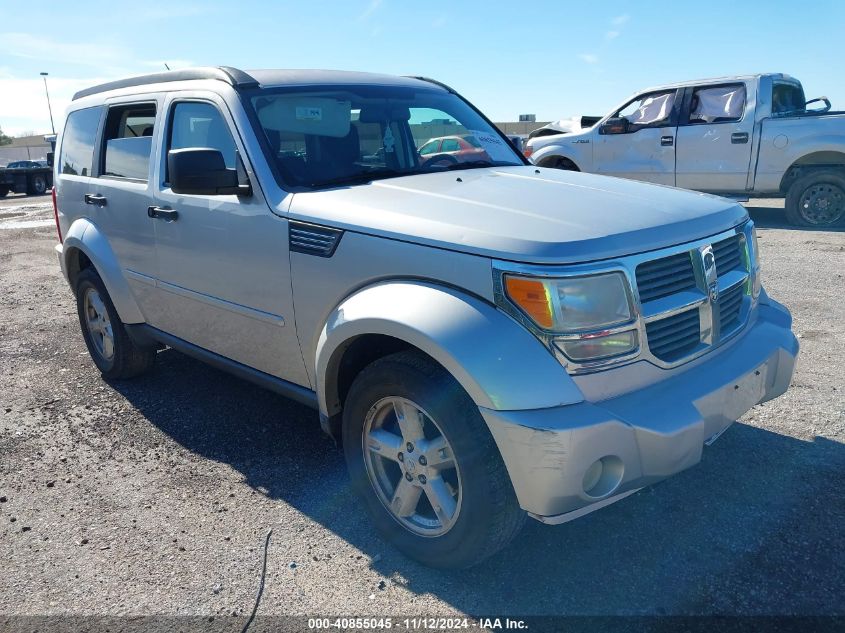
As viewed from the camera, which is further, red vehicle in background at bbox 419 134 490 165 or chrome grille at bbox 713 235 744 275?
red vehicle in background at bbox 419 134 490 165

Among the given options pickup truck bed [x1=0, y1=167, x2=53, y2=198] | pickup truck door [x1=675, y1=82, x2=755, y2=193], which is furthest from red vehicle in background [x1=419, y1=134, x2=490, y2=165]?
pickup truck bed [x1=0, y1=167, x2=53, y2=198]

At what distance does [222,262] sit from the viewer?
342cm

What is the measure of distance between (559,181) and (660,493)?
4.95ft

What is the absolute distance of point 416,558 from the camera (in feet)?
9.00

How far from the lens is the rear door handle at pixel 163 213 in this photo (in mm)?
3713

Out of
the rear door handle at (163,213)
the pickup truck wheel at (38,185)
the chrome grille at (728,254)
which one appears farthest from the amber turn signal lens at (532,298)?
the pickup truck wheel at (38,185)

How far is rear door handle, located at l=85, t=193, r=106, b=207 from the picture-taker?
14.5 ft

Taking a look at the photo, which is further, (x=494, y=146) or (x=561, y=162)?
(x=561, y=162)

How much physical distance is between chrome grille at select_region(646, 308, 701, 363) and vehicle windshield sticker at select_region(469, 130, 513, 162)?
1778mm

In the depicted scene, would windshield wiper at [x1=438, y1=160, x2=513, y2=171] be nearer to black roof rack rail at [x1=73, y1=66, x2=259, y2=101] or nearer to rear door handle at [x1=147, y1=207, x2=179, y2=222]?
black roof rack rail at [x1=73, y1=66, x2=259, y2=101]

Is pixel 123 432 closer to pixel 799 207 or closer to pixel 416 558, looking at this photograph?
pixel 416 558

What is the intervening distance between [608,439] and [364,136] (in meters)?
2.09

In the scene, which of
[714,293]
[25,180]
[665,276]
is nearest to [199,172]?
[665,276]

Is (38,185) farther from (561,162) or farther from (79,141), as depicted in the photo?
(79,141)
